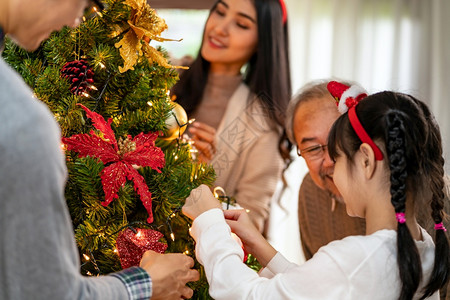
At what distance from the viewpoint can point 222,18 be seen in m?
2.22

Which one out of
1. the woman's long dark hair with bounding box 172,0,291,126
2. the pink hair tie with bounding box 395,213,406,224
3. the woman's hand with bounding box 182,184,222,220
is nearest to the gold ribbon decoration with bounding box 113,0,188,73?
the woman's hand with bounding box 182,184,222,220

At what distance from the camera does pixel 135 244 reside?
105 cm

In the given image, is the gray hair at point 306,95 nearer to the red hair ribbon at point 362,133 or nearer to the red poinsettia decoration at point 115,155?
the red hair ribbon at point 362,133

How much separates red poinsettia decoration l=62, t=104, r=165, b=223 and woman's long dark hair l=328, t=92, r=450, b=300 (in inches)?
14.4

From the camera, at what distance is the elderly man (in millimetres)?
1664

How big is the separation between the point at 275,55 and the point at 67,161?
4.11 feet

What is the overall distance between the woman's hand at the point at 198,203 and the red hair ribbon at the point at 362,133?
0.97 feet

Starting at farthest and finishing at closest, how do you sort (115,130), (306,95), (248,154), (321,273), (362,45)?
(362,45), (248,154), (306,95), (115,130), (321,273)

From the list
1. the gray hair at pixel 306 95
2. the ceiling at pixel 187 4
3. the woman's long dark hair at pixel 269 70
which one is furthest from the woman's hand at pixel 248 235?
the ceiling at pixel 187 4

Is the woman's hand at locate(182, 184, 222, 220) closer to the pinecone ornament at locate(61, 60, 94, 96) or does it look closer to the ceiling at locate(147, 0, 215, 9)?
the pinecone ornament at locate(61, 60, 94, 96)

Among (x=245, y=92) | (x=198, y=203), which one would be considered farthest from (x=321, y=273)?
(x=245, y=92)

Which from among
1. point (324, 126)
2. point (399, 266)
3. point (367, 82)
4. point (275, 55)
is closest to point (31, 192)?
point (399, 266)

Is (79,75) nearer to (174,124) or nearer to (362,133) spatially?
(174,124)

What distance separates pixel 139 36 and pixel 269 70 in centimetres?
113
